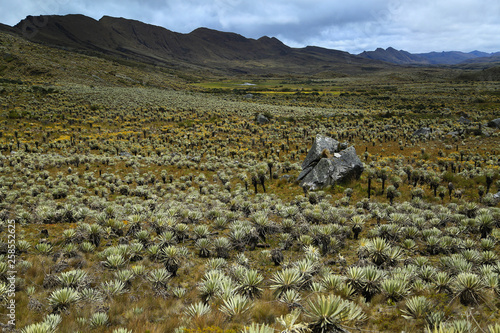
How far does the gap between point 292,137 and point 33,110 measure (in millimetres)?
42550

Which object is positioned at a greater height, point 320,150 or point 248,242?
point 320,150

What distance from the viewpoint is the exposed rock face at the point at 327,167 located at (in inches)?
649

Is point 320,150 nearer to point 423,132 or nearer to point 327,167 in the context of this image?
point 327,167

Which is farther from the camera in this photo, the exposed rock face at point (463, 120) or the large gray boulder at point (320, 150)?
the exposed rock face at point (463, 120)

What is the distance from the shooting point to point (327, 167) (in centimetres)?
1672

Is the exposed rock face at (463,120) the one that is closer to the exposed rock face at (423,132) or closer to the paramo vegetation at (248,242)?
the paramo vegetation at (248,242)

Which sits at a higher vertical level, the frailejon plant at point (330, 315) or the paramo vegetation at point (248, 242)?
the frailejon plant at point (330, 315)

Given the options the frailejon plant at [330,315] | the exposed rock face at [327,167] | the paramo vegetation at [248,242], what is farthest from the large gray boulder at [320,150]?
the frailejon plant at [330,315]

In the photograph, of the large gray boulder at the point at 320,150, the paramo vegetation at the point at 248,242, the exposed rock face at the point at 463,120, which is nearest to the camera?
the paramo vegetation at the point at 248,242

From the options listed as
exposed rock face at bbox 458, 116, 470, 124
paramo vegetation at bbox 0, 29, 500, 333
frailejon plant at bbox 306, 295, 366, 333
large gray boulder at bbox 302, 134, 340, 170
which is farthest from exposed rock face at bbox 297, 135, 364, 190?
exposed rock face at bbox 458, 116, 470, 124

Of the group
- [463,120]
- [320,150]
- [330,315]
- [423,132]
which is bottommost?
[423,132]

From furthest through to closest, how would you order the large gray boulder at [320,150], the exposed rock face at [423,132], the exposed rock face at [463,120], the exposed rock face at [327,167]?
the exposed rock face at [463,120] → the exposed rock face at [423,132] → the large gray boulder at [320,150] → the exposed rock face at [327,167]

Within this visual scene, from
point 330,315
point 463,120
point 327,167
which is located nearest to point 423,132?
point 463,120

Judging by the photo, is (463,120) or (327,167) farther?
(463,120)
